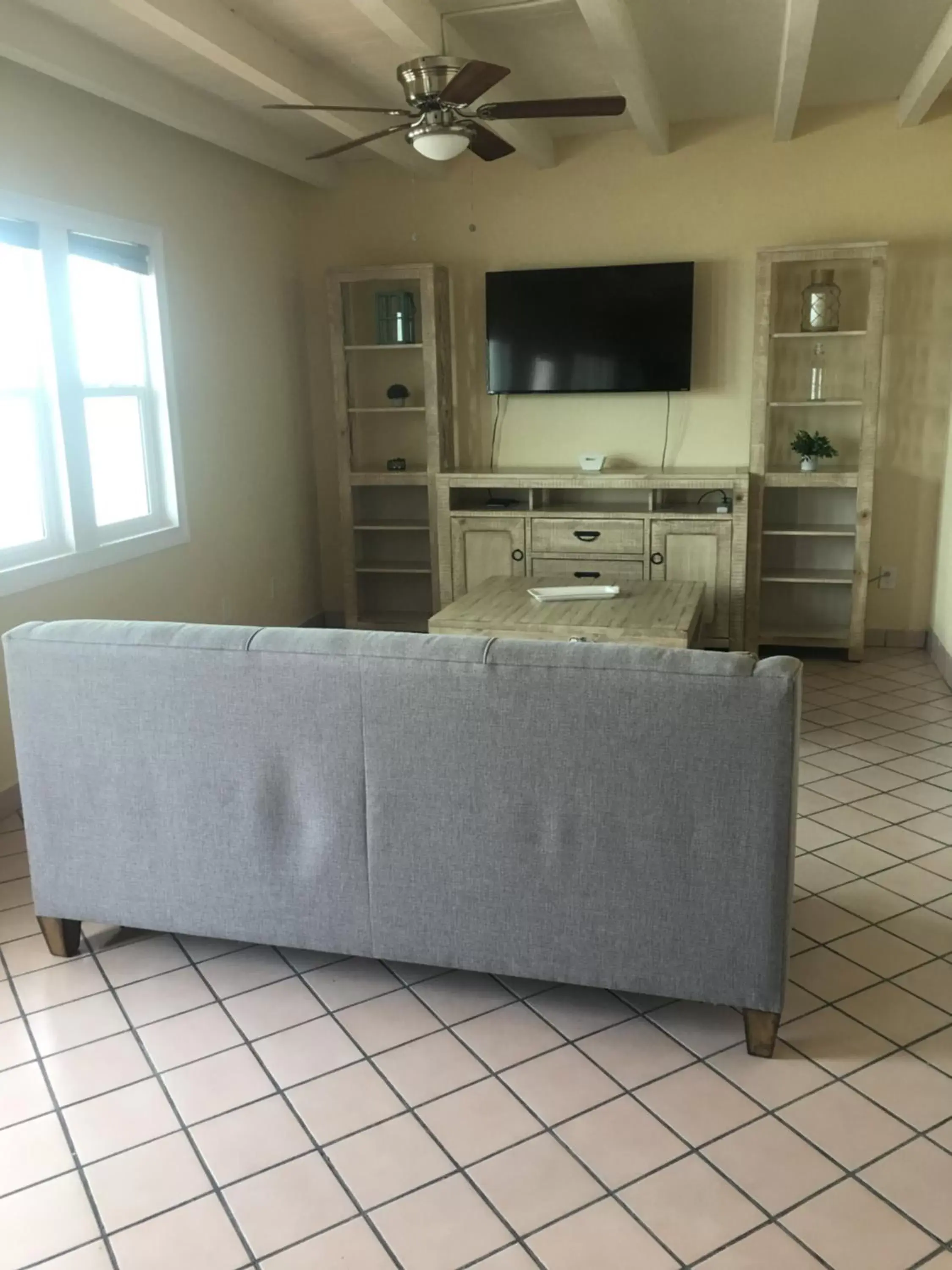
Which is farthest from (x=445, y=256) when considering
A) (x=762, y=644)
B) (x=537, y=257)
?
(x=762, y=644)

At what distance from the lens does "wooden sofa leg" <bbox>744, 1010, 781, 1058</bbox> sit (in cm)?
209

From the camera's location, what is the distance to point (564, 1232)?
66.6 inches

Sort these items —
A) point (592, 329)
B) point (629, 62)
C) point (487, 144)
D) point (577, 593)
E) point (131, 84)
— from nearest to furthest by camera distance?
point (487, 144) → point (629, 62) → point (131, 84) → point (577, 593) → point (592, 329)

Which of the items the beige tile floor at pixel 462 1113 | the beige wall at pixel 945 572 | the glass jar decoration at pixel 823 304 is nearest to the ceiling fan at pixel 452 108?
the glass jar decoration at pixel 823 304

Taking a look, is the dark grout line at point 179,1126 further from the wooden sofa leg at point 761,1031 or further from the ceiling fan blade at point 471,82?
the ceiling fan blade at point 471,82

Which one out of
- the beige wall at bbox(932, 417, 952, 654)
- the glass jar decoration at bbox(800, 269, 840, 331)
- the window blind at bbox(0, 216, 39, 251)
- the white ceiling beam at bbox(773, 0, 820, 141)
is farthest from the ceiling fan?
the beige wall at bbox(932, 417, 952, 654)

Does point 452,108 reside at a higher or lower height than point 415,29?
lower

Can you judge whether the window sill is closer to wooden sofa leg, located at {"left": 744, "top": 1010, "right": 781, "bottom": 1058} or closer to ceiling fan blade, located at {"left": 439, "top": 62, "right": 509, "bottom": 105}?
ceiling fan blade, located at {"left": 439, "top": 62, "right": 509, "bottom": 105}

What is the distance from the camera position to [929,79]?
396cm

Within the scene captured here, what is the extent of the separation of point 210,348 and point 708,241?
8.07ft

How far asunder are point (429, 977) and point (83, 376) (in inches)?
106

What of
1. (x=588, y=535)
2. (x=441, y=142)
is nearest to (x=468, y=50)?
(x=441, y=142)

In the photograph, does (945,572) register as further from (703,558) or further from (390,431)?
Result: (390,431)

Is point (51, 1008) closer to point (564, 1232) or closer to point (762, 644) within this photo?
point (564, 1232)
